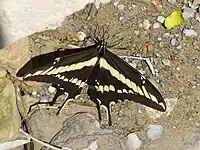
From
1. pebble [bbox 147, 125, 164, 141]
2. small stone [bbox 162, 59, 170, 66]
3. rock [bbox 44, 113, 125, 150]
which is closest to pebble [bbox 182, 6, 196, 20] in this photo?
small stone [bbox 162, 59, 170, 66]

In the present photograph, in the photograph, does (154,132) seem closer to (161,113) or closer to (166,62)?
(161,113)

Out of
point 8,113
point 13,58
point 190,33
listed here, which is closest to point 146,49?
point 190,33

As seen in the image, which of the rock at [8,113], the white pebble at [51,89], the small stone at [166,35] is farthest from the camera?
the small stone at [166,35]

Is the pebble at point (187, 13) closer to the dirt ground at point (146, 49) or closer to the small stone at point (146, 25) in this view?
the dirt ground at point (146, 49)

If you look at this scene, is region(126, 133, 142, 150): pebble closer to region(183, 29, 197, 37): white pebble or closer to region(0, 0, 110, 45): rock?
region(183, 29, 197, 37): white pebble

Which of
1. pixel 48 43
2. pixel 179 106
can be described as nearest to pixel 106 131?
pixel 179 106

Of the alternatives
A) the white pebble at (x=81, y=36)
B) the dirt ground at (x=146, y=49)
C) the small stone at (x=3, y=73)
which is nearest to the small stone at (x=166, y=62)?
the dirt ground at (x=146, y=49)
